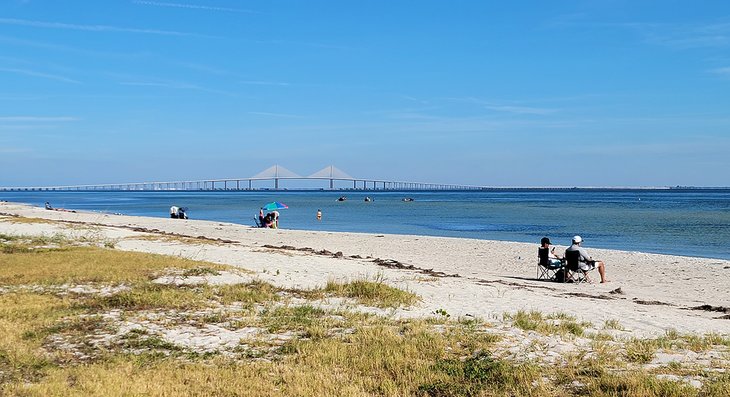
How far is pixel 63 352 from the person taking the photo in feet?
28.1

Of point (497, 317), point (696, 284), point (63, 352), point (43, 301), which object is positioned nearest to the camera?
point (63, 352)

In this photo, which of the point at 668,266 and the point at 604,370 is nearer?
the point at 604,370

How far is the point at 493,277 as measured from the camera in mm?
19719

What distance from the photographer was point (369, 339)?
9125 mm

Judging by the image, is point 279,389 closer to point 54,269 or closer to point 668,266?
point 54,269

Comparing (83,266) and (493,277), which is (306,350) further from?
(493,277)

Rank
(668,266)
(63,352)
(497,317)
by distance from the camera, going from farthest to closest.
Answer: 1. (668,266)
2. (497,317)
3. (63,352)

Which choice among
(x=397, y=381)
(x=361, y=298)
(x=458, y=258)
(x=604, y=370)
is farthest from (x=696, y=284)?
(x=397, y=381)

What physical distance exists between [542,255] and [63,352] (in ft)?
46.2

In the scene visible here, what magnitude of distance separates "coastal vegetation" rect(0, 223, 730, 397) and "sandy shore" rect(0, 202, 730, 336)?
1.05 meters

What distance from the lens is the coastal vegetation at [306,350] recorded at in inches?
278

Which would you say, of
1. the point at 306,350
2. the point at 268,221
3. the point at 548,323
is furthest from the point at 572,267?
the point at 268,221

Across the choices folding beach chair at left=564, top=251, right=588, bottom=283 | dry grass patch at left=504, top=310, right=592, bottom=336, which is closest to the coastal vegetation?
dry grass patch at left=504, top=310, right=592, bottom=336

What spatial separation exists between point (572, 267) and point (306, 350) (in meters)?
12.1
